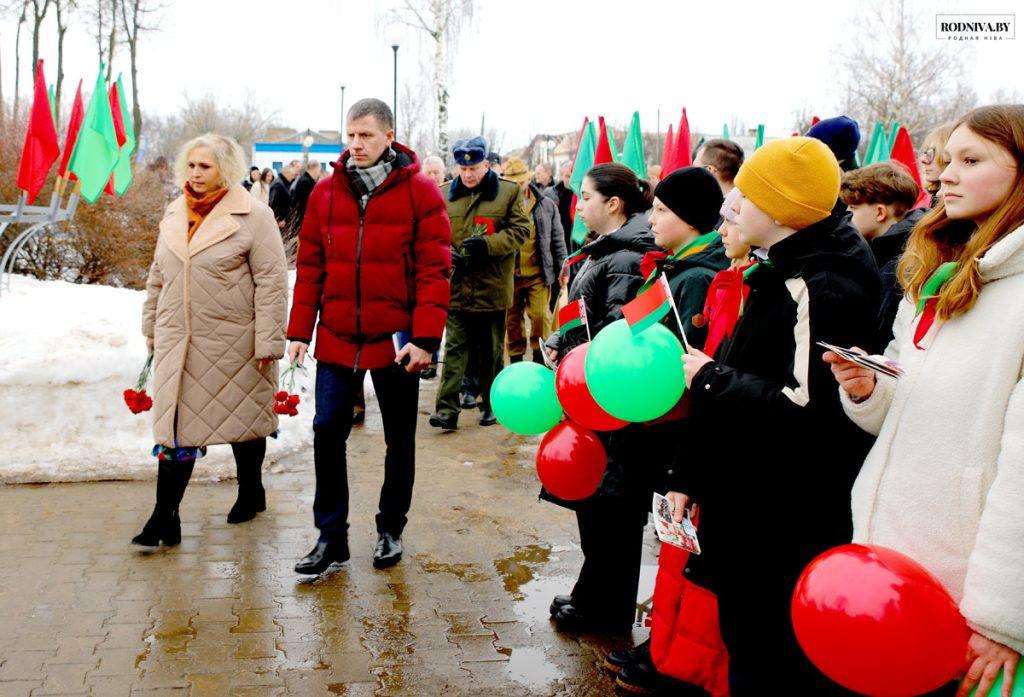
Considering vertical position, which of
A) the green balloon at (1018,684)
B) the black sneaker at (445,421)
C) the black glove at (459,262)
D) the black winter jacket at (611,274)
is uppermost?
the black winter jacket at (611,274)

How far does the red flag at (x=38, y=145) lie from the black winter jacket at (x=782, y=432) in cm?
775

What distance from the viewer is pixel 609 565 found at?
12.5 ft

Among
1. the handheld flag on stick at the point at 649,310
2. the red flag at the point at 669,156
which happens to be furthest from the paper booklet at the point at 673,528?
the red flag at the point at 669,156

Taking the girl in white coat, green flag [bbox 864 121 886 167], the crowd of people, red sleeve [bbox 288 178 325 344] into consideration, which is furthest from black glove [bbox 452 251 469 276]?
green flag [bbox 864 121 886 167]

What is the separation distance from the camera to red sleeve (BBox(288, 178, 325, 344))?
14.5ft

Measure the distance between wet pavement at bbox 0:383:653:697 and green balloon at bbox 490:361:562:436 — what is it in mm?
924

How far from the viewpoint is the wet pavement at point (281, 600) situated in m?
3.42

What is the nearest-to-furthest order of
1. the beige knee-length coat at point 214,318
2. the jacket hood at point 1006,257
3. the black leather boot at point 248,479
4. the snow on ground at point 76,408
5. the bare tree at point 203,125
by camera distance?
1. the jacket hood at point 1006,257
2. the beige knee-length coat at point 214,318
3. the black leather boot at point 248,479
4. the snow on ground at point 76,408
5. the bare tree at point 203,125

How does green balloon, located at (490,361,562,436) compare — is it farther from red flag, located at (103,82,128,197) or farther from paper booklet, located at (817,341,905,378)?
red flag, located at (103,82,128,197)

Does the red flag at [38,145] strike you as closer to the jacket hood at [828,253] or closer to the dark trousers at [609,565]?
the dark trousers at [609,565]

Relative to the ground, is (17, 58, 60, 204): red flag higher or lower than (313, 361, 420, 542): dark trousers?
higher

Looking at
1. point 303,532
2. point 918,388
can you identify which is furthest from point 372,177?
point 918,388

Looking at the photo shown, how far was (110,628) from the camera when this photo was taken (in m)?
3.77

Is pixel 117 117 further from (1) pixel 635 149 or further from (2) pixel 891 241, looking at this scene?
(2) pixel 891 241
